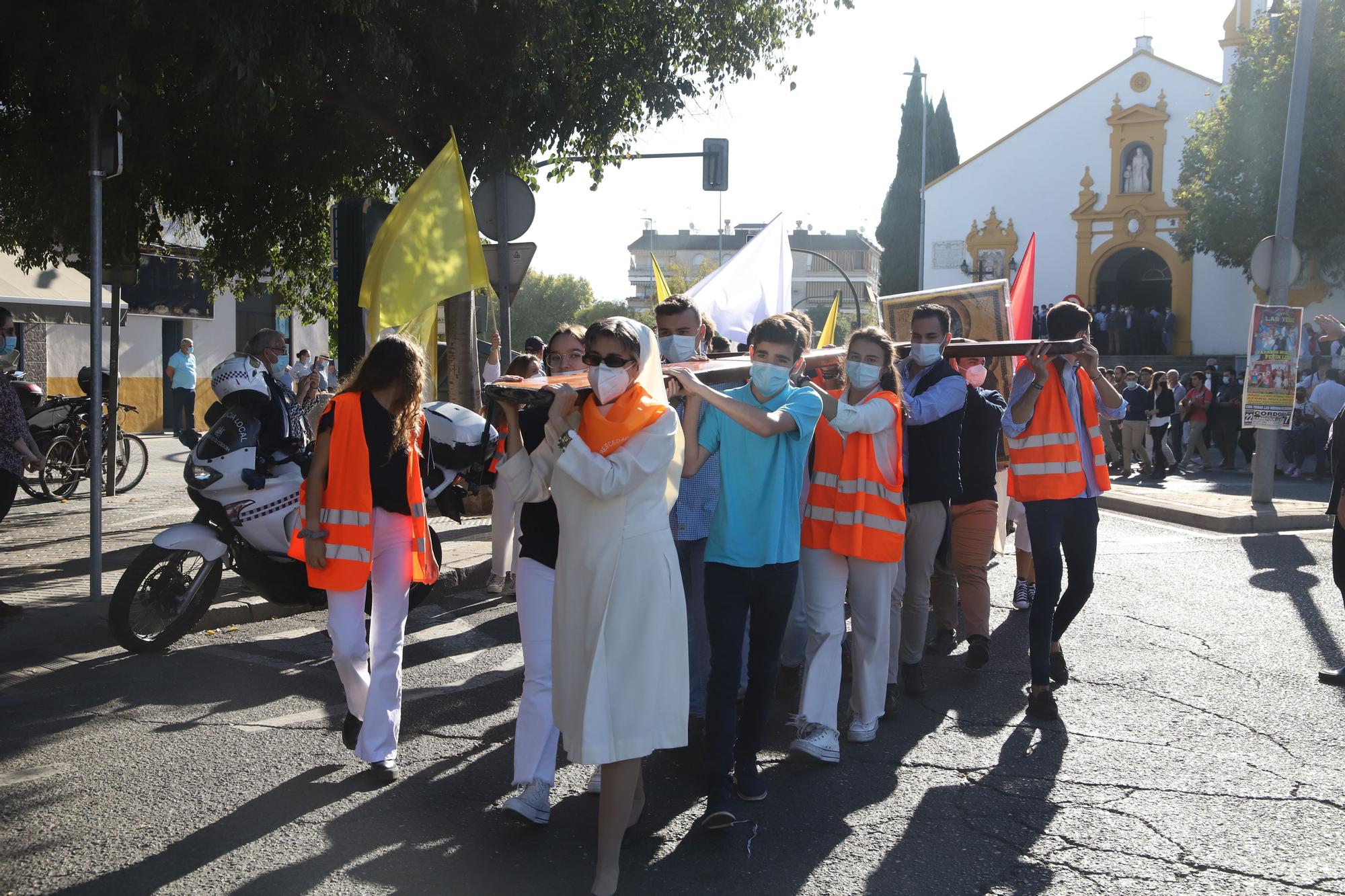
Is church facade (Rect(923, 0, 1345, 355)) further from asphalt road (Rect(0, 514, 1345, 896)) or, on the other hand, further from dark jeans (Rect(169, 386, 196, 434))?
asphalt road (Rect(0, 514, 1345, 896))

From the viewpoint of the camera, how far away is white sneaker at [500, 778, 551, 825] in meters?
4.16

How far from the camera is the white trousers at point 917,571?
19.8ft

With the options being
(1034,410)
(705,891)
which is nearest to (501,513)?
(1034,410)

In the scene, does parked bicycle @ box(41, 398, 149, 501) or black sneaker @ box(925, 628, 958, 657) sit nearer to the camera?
black sneaker @ box(925, 628, 958, 657)

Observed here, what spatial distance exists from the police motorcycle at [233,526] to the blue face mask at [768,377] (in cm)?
234

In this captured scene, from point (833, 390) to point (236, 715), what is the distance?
330 centimetres

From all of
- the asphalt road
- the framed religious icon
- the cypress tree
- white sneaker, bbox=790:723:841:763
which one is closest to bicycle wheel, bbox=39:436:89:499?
the asphalt road

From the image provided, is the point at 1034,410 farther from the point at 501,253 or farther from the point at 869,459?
the point at 501,253

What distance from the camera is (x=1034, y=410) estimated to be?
5.93 m

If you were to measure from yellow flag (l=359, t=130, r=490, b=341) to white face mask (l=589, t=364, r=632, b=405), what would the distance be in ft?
7.43

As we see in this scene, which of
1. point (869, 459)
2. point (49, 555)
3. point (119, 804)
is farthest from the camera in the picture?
point (49, 555)

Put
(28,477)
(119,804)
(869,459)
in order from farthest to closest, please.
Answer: (28,477) → (869,459) → (119,804)

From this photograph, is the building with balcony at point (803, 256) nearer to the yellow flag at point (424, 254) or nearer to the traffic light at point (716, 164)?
the traffic light at point (716, 164)

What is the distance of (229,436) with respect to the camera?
22.4 ft
